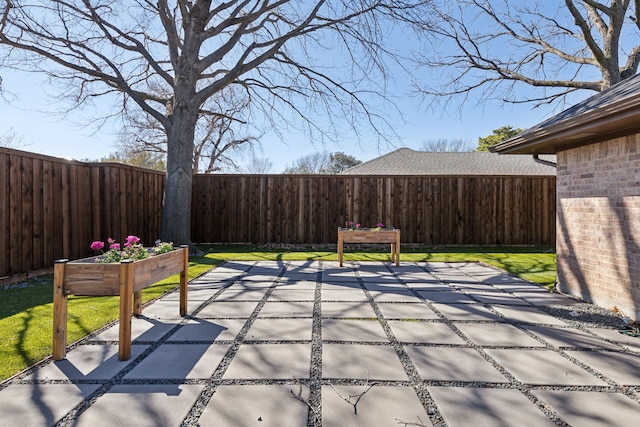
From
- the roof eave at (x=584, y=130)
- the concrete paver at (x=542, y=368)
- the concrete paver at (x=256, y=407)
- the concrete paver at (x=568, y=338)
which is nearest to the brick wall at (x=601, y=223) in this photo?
the roof eave at (x=584, y=130)

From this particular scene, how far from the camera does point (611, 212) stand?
3.58m

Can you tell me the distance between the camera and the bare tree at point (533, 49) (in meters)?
9.01

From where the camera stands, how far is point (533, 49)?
417 inches

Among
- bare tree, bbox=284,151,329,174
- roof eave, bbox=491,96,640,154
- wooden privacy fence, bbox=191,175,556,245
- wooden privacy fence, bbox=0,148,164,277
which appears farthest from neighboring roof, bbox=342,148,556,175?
bare tree, bbox=284,151,329,174

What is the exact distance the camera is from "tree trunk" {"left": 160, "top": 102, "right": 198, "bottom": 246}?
723 centimetres

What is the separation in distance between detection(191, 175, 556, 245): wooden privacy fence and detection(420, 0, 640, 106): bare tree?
12.4 ft

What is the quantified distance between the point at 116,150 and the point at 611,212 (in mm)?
22147

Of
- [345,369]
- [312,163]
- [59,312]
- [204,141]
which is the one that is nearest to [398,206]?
[345,369]

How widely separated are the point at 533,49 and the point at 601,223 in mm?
9498

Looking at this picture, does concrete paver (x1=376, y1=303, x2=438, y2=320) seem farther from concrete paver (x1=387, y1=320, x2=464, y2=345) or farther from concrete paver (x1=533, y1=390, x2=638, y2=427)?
concrete paver (x1=533, y1=390, x2=638, y2=427)

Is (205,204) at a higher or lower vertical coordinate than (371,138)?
lower

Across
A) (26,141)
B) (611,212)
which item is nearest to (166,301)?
(611,212)

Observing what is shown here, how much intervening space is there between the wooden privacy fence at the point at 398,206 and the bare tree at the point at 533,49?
3.78 m

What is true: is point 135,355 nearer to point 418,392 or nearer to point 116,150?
point 418,392
